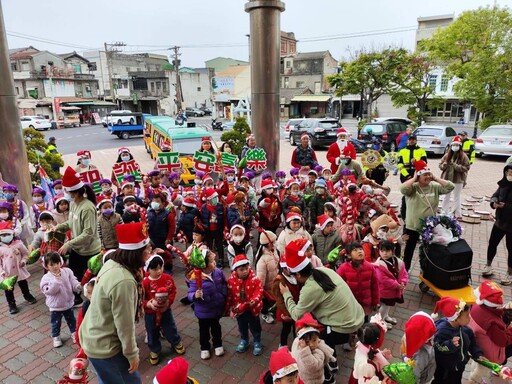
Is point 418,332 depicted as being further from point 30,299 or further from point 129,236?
point 30,299

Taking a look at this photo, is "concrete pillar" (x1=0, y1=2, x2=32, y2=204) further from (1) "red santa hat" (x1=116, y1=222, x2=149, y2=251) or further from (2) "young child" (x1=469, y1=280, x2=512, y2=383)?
(2) "young child" (x1=469, y1=280, x2=512, y2=383)

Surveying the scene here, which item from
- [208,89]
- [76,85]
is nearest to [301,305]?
[76,85]

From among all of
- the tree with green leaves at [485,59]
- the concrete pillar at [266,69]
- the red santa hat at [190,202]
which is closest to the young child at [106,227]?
the red santa hat at [190,202]

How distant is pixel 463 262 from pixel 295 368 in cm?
331

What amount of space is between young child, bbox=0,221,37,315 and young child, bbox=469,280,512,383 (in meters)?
5.67

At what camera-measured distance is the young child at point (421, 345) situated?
277 centimetres

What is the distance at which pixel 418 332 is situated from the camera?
2.77 m

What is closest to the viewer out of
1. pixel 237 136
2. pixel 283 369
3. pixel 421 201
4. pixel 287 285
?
pixel 283 369

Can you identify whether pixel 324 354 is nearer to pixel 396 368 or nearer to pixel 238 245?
pixel 396 368

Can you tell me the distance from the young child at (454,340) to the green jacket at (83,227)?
4.15m

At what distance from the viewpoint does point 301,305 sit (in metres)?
3.18

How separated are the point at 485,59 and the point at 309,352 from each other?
19.9m

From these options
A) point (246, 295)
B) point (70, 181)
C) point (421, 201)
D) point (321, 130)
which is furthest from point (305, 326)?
point (321, 130)

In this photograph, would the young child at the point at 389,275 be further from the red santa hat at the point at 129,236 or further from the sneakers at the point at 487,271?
the red santa hat at the point at 129,236
